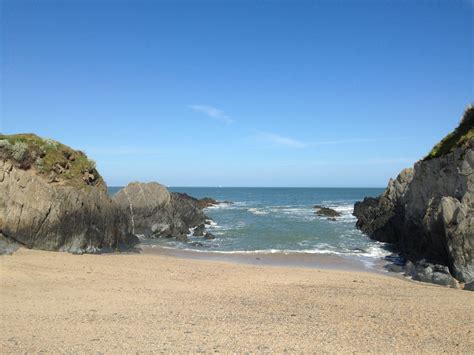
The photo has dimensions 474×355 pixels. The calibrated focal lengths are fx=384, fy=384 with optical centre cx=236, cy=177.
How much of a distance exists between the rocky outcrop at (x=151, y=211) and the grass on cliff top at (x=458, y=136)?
20908mm

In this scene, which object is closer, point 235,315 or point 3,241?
point 235,315

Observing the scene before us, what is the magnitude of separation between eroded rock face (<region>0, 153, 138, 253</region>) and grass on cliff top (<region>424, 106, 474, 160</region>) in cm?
2132

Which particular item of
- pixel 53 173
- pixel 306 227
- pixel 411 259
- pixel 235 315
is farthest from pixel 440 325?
pixel 306 227

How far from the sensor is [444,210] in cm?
1917

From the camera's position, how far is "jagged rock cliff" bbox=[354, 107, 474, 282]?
59.2ft

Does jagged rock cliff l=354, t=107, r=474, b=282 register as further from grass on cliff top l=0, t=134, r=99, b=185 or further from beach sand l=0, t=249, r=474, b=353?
grass on cliff top l=0, t=134, r=99, b=185

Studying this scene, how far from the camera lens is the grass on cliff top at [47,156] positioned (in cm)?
1980

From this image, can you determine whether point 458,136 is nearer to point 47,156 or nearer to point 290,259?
point 290,259

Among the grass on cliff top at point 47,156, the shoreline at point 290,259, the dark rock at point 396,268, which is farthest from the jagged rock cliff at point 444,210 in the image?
the grass on cliff top at point 47,156

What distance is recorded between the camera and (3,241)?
18.0 meters

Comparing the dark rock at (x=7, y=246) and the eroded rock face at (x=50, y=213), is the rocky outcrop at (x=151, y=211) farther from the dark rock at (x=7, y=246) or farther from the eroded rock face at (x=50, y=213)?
the dark rock at (x=7, y=246)

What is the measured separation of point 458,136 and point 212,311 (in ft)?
67.6

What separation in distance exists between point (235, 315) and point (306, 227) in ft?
105

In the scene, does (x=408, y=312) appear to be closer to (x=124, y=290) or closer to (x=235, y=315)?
(x=235, y=315)
